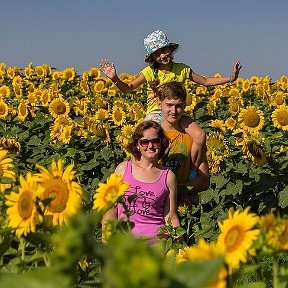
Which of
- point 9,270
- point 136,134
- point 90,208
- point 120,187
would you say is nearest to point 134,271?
point 9,270

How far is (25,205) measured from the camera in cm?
177

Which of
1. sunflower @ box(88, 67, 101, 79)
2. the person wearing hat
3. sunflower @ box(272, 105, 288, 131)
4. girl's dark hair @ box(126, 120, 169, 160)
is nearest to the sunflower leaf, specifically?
sunflower @ box(272, 105, 288, 131)

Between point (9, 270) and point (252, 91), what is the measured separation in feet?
38.7

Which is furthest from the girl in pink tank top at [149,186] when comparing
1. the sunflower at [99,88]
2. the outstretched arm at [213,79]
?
the sunflower at [99,88]

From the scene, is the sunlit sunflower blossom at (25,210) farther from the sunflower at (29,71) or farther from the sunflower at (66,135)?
the sunflower at (29,71)

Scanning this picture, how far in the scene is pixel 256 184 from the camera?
6.11 m

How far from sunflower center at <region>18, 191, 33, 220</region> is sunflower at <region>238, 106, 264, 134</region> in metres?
5.08

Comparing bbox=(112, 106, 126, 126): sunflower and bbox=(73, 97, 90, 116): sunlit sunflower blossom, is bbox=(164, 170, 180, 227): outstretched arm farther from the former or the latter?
bbox=(73, 97, 90, 116): sunlit sunflower blossom

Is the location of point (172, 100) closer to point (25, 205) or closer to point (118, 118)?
point (25, 205)

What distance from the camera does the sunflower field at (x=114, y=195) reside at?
0.91 meters

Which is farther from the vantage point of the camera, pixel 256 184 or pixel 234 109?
pixel 234 109

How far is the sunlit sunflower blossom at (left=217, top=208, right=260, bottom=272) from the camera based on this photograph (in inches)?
59.5

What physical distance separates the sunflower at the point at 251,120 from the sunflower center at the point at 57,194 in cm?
482

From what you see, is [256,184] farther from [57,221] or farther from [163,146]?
[57,221]
